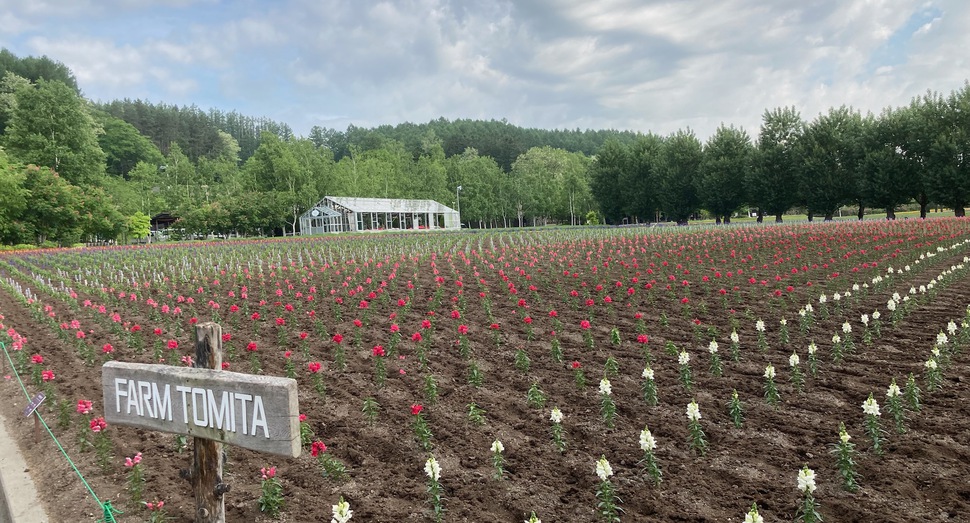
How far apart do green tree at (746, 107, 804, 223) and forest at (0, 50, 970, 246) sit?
0.34ft

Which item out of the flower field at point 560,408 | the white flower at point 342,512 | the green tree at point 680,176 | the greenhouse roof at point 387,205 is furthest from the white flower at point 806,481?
the greenhouse roof at point 387,205

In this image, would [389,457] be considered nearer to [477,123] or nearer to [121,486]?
[121,486]

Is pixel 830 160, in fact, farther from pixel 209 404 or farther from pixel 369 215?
pixel 209 404

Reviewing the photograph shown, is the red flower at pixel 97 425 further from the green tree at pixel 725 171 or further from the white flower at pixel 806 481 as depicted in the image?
the green tree at pixel 725 171

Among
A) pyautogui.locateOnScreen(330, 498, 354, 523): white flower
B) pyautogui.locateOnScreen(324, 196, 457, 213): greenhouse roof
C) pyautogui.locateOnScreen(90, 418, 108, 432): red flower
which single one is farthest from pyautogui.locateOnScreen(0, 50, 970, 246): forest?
pyautogui.locateOnScreen(330, 498, 354, 523): white flower

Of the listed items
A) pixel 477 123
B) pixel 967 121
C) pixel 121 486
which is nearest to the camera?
pixel 121 486

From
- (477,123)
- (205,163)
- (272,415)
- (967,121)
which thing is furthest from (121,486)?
(477,123)

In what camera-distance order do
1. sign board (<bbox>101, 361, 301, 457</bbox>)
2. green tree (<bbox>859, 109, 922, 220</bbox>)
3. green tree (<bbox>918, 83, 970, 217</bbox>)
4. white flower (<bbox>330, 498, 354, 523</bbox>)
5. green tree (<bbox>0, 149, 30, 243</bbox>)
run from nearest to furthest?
1. sign board (<bbox>101, 361, 301, 457</bbox>)
2. white flower (<bbox>330, 498, 354, 523</bbox>)
3. green tree (<bbox>0, 149, 30, 243</bbox>)
4. green tree (<bbox>918, 83, 970, 217</bbox>)
5. green tree (<bbox>859, 109, 922, 220</bbox>)

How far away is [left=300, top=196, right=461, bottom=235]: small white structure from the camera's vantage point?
60.6m

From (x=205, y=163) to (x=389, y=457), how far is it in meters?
92.0

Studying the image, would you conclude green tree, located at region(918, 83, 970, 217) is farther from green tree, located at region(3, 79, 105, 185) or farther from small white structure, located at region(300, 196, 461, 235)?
green tree, located at region(3, 79, 105, 185)

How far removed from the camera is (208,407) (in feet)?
10.6

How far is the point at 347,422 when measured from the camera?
234 inches

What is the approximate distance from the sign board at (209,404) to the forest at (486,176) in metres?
40.0
